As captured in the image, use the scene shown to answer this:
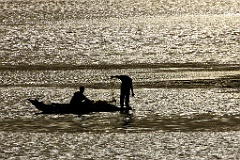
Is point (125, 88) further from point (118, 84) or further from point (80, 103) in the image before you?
point (118, 84)

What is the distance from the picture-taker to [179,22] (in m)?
116

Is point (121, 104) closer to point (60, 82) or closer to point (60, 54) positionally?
point (60, 82)

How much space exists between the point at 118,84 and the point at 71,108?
12.4 m

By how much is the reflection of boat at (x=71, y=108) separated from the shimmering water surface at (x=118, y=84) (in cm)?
37

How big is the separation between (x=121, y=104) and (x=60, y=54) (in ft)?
98.6

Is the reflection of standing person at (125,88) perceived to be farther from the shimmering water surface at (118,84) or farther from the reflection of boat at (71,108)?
the reflection of boat at (71,108)

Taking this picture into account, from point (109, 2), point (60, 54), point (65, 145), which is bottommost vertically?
point (65, 145)

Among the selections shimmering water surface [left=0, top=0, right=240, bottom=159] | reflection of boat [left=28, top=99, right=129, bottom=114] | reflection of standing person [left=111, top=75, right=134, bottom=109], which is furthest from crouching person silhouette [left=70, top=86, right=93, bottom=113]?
reflection of standing person [left=111, top=75, right=134, bottom=109]

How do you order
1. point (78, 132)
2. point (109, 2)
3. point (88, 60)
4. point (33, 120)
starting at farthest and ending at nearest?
point (109, 2) < point (88, 60) < point (33, 120) < point (78, 132)

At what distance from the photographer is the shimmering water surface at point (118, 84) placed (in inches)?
1387

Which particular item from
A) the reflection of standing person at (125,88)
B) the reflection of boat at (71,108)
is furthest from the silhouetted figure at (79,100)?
the reflection of standing person at (125,88)

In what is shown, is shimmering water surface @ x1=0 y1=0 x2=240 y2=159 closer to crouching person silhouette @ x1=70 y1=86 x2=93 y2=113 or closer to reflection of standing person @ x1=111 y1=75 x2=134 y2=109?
crouching person silhouette @ x1=70 y1=86 x2=93 y2=113

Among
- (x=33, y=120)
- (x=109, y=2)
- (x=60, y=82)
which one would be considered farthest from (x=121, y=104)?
(x=109, y=2)

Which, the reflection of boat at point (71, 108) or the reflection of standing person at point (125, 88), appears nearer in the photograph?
the reflection of boat at point (71, 108)
